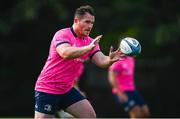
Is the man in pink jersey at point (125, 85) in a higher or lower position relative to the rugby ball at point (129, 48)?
lower

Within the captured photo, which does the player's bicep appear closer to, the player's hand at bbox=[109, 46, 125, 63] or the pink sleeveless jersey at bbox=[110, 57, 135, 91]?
the player's hand at bbox=[109, 46, 125, 63]

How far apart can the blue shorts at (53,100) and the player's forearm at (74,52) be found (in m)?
0.81

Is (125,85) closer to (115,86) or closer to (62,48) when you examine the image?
(115,86)

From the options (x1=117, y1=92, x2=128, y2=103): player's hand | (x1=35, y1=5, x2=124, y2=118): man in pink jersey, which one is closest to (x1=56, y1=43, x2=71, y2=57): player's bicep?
(x1=35, y1=5, x2=124, y2=118): man in pink jersey

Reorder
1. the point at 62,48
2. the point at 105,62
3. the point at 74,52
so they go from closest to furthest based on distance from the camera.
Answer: the point at 74,52
the point at 62,48
the point at 105,62

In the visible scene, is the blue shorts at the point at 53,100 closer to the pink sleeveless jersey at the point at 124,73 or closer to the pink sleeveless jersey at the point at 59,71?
the pink sleeveless jersey at the point at 59,71

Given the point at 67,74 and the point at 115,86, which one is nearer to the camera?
the point at 67,74

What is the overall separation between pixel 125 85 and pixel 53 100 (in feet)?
17.8

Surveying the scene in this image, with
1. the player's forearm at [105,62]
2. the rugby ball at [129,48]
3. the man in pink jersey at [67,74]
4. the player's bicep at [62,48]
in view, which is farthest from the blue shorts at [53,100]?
the rugby ball at [129,48]

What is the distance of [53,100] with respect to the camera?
380 inches

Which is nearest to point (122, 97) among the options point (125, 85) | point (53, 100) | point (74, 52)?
point (125, 85)

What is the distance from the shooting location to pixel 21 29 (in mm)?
23250

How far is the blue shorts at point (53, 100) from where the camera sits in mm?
9641

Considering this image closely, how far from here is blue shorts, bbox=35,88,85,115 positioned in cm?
964
